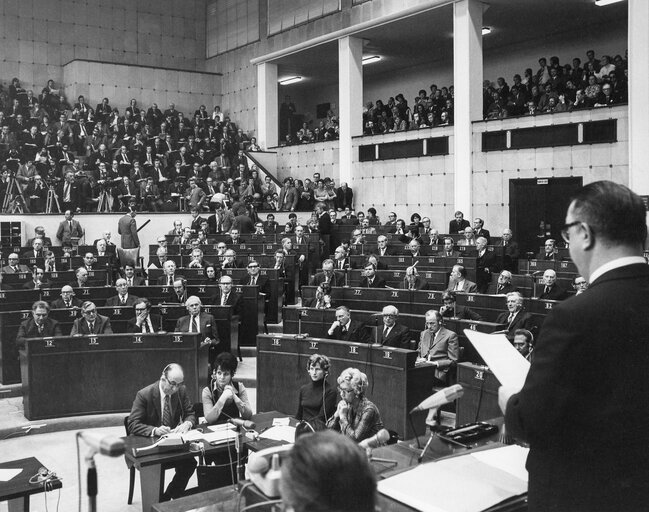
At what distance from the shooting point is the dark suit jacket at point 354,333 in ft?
30.2

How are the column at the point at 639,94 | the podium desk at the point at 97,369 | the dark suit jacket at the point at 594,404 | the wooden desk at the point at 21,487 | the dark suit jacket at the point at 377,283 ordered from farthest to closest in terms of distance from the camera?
the column at the point at 639,94
the dark suit jacket at the point at 377,283
the podium desk at the point at 97,369
the wooden desk at the point at 21,487
the dark suit jacket at the point at 594,404

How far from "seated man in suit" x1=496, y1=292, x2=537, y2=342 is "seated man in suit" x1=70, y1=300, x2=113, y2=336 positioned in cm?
493

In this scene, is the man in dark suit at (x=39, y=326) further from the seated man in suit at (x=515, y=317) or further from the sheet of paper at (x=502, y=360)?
the sheet of paper at (x=502, y=360)

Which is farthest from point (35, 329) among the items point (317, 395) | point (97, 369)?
point (317, 395)

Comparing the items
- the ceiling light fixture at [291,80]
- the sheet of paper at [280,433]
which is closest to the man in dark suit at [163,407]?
the sheet of paper at [280,433]

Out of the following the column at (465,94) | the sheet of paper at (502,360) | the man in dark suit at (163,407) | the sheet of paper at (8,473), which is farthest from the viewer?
the column at (465,94)

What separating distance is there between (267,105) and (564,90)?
Result: 1051cm

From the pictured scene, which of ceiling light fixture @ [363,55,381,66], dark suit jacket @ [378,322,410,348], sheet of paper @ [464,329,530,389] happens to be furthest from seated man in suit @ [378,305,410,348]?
ceiling light fixture @ [363,55,381,66]

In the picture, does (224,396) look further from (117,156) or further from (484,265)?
(117,156)

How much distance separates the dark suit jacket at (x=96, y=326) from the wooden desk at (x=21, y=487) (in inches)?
163

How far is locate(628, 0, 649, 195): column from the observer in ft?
46.5

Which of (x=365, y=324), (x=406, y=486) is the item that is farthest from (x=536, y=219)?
(x=406, y=486)

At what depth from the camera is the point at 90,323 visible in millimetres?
9125

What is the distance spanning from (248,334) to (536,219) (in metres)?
8.43
